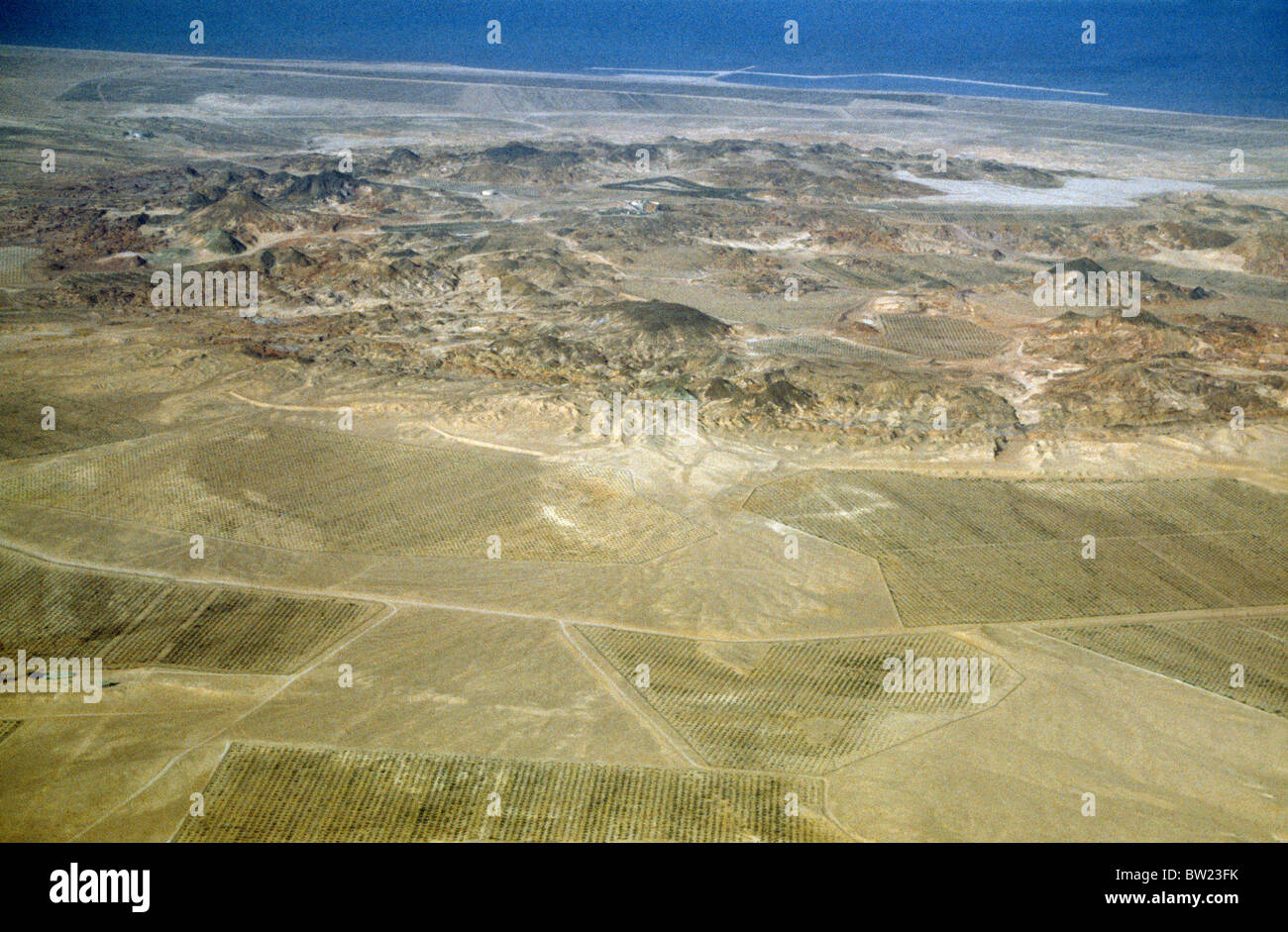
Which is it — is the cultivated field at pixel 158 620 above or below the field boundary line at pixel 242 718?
above

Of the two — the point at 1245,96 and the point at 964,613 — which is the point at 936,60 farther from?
the point at 964,613

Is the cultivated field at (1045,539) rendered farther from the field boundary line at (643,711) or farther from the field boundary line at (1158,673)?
the field boundary line at (643,711)

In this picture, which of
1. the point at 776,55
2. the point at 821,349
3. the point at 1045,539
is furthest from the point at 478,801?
the point at 776,55

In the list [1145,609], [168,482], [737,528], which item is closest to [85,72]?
[168,482]

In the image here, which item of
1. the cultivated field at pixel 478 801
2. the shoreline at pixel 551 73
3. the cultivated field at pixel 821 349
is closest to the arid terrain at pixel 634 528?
the cultivated field at pixel 478 801

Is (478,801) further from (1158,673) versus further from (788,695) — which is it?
(1158,673)

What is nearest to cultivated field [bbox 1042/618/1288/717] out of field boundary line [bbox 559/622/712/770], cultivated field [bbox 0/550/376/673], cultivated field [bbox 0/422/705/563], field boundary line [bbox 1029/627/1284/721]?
field boundary line [bbox 1029/627/1284/721]

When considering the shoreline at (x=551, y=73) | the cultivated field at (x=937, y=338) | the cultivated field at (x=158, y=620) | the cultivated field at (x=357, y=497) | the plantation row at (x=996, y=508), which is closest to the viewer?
the cultivated field at (x=158, y=620)
